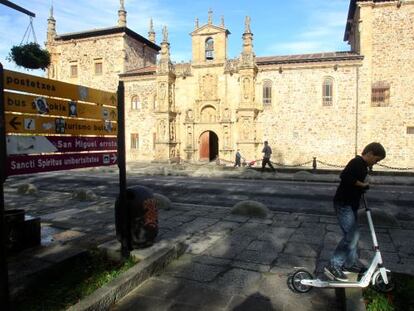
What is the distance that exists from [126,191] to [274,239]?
9.84 feet

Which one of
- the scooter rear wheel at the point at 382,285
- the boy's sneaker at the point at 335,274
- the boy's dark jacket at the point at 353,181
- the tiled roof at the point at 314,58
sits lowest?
the scooter rear wheel at the point at 382,285

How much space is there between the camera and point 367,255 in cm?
571

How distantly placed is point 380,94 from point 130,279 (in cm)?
2562

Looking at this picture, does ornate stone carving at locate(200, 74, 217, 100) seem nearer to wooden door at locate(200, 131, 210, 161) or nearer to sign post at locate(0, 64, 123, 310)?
wooden door at locate(200, 131, 210, 161)

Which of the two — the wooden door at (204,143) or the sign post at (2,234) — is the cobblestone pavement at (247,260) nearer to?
the sign post at (2,234)

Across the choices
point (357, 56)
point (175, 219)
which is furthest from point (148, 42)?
point (175, 219)

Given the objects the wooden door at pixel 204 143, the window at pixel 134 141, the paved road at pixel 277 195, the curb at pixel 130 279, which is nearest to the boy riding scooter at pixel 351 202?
the curb at pixel 130 279

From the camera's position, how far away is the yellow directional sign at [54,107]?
4105 millimetres

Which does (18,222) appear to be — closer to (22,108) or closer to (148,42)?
(22,108)

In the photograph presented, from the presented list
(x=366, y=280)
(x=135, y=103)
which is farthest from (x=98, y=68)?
(x=366, y=280)

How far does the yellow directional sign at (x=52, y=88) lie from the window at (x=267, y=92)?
23276 mm

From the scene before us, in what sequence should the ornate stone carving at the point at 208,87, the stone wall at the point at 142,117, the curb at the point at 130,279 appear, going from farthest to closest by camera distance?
the stone wall at the point at 142,117 < the ornate stone carving at the point at 208,87 < the curb at the point at 130,279

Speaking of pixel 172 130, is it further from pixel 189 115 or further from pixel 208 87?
pixel 208 87

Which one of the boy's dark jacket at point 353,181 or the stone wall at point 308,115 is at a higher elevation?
the stone wall at point 308,115
